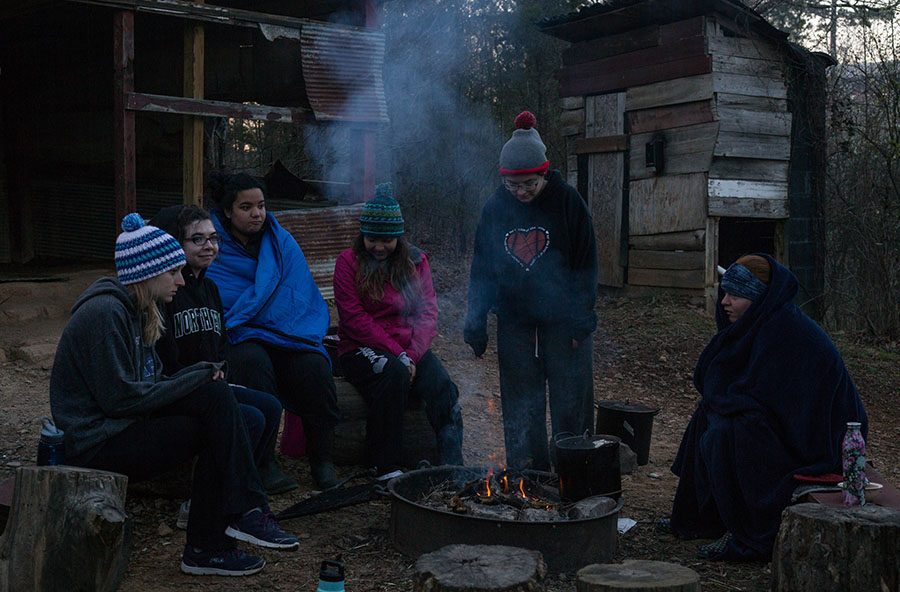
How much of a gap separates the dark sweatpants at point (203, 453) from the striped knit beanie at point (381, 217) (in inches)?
65.6

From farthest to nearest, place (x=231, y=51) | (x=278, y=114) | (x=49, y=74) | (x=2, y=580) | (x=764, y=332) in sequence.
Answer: (x=49, y=74) → (x=231, y=51) → (x=278, y=114) → (x=764, y=332) → (x=2, y=580)

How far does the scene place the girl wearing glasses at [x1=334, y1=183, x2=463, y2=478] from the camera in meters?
5.29

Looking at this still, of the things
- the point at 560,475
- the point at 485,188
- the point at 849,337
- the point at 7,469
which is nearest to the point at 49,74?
the point at 485,188

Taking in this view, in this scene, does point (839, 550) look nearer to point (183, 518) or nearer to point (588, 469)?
point (588, 469)

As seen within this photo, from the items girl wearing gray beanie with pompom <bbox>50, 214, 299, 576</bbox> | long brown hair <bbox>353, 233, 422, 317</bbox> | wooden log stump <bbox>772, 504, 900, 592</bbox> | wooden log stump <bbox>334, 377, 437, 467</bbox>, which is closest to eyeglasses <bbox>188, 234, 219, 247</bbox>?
girl wearing gray beanie with pompom <bbox>50, 214, 299, 576</bbox>

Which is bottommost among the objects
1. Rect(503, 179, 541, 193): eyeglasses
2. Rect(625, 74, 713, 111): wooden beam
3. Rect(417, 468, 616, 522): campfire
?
Rect(417, 468, 616, 522): campfire

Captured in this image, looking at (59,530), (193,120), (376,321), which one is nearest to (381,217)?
(376,321)

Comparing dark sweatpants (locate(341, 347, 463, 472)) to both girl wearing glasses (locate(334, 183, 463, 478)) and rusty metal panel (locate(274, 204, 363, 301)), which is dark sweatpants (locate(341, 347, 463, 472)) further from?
rusty metal panel (locate(274, 204, 363, 301))

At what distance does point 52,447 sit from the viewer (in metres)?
3.77

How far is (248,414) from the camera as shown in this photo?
14.6 ft

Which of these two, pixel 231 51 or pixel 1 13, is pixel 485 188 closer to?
pixel 231 51

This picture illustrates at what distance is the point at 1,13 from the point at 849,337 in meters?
10.7

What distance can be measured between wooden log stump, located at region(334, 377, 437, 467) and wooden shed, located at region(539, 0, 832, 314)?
635 centimetres

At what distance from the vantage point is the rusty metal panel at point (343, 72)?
927cm
